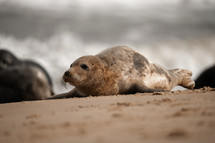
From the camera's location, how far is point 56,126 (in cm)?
230

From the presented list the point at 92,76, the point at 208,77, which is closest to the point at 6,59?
the point at 92,76

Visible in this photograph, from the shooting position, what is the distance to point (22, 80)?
17.3 feet

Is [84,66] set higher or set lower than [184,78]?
higher

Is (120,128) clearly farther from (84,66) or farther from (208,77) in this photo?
(208,77)

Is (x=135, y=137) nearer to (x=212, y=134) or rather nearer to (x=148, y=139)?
(x=148, y=139)

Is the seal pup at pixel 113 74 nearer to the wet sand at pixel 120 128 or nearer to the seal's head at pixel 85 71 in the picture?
the seal's head at pixel 85 71

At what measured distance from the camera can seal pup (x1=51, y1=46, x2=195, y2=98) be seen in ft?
20.6

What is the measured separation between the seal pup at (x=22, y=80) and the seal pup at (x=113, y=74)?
2.37ft

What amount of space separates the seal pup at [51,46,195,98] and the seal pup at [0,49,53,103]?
72cm

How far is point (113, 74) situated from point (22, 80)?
6.68ft

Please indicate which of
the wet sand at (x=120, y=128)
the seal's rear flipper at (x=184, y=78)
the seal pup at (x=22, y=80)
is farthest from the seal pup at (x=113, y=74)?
the wet sand at (x=120, y=128)

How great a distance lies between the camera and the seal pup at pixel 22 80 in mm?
5281

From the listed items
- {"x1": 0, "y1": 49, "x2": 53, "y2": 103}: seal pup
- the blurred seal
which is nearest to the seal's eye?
{"x1": 0, "y1": 49, "x2": 53, "y2": 103}: seal pup

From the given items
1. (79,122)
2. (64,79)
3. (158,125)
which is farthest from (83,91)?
(158,125)
